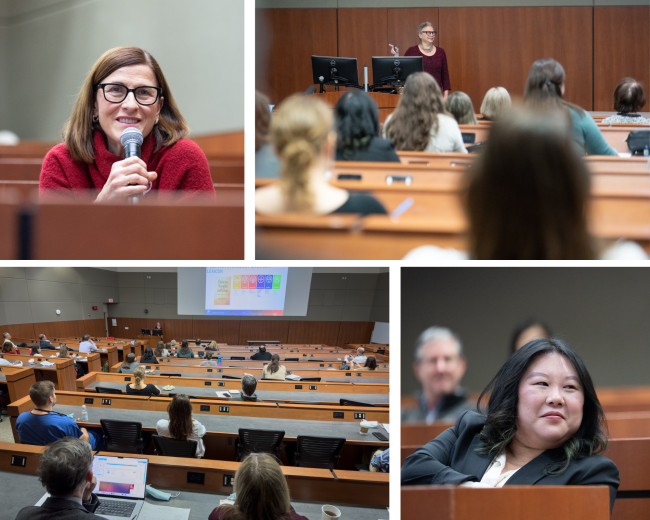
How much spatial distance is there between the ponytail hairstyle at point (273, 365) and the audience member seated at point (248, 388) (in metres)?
0.09

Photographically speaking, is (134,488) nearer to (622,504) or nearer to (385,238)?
(385,238)

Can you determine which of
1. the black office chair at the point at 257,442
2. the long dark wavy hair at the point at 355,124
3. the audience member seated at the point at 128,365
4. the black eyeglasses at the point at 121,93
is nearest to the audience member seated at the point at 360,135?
the long dark wavy hair at the point at 355,124

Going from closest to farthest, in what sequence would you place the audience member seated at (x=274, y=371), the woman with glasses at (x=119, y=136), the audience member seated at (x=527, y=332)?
the woman with glasses at (x=119, y=136) → the audience member seated at (x=527, y=332) → the audience member seated at (x=274, y=371)

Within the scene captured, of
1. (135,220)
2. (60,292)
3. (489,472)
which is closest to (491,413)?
(489,472)

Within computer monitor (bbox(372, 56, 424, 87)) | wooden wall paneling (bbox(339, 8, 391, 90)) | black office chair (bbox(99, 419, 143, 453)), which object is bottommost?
black office chair (bbox(99, 419, 143, 453))

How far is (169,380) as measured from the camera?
1706 mm

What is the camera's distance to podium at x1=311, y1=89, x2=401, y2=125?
1.02 m

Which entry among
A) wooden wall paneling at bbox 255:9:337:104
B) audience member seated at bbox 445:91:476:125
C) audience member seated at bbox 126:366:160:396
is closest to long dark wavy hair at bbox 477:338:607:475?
audience member seated at bbox 445:91:476:125

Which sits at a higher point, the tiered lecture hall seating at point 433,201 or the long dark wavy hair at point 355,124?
the long dark wavy hair at point 355,124

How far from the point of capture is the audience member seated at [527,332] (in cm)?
121

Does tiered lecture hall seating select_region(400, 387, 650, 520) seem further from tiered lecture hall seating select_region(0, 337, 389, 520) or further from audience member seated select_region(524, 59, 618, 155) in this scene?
audience member seated select_region(524, 59, 618, 155)

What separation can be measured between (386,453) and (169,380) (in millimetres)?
881

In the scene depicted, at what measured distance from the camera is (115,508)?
145cm

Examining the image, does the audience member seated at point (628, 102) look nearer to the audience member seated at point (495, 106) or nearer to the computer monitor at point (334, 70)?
the audience member seated at point (495, 106)
